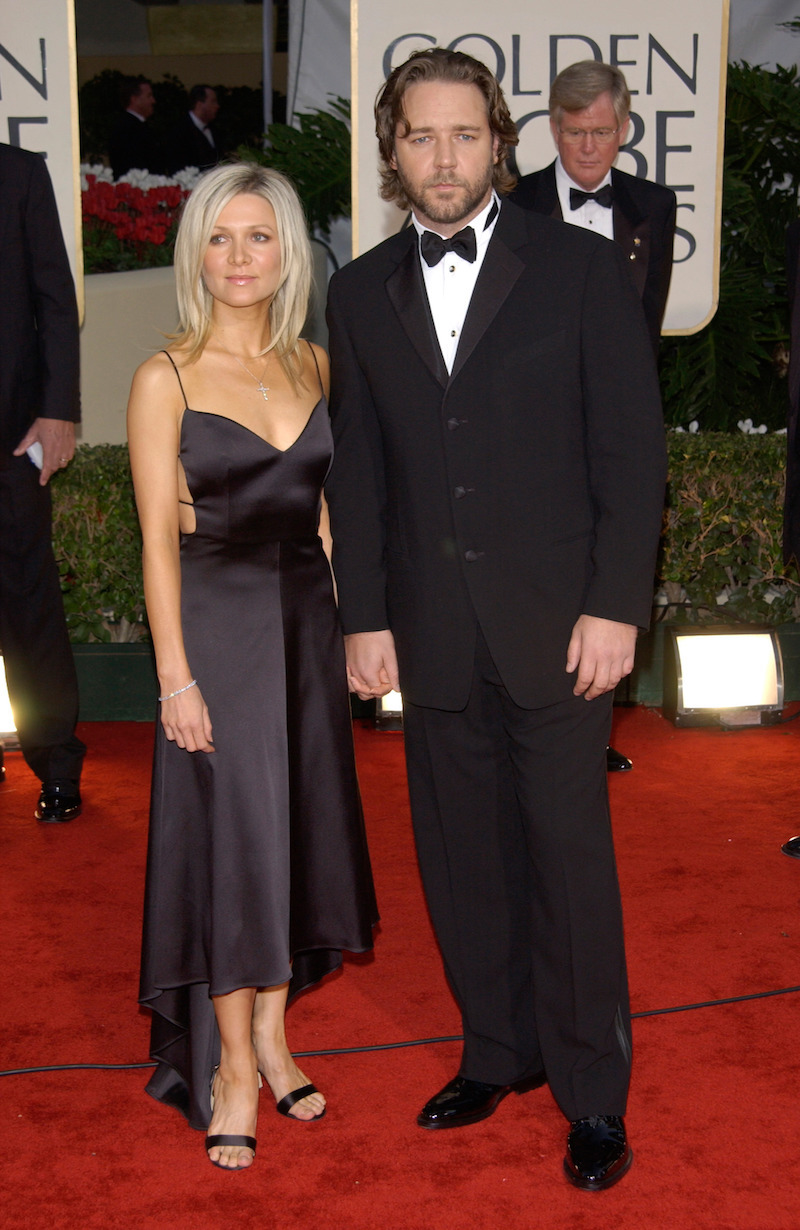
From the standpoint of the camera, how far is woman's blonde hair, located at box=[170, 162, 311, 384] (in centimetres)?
235

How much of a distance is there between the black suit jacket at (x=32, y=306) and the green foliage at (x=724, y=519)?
239 centimetres

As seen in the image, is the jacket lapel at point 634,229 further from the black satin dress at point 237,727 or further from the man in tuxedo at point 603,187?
the black satin dress at point 237,727

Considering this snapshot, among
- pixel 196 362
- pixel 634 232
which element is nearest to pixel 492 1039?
pixel 196 362

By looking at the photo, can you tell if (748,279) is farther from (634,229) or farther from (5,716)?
(5,716)

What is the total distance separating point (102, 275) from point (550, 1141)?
507 centimetres

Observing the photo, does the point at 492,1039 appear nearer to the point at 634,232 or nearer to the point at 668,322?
the point at 634,232

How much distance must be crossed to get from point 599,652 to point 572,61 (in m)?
3.35

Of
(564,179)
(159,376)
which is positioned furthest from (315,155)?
(159,376)

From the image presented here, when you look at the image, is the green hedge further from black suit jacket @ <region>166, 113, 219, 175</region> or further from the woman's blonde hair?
black suit jacket @ <region>166, 113, 219, 175</region>

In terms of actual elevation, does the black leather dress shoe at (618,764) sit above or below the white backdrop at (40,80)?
below

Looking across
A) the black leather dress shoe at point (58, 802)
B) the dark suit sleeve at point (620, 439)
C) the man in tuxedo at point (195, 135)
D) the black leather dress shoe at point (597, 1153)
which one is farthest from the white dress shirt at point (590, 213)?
the man in tuxedo at point (195, 135)

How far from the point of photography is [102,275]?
250 inches

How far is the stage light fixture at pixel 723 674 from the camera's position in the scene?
4.91 metres

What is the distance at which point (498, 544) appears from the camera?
2.21 metres
